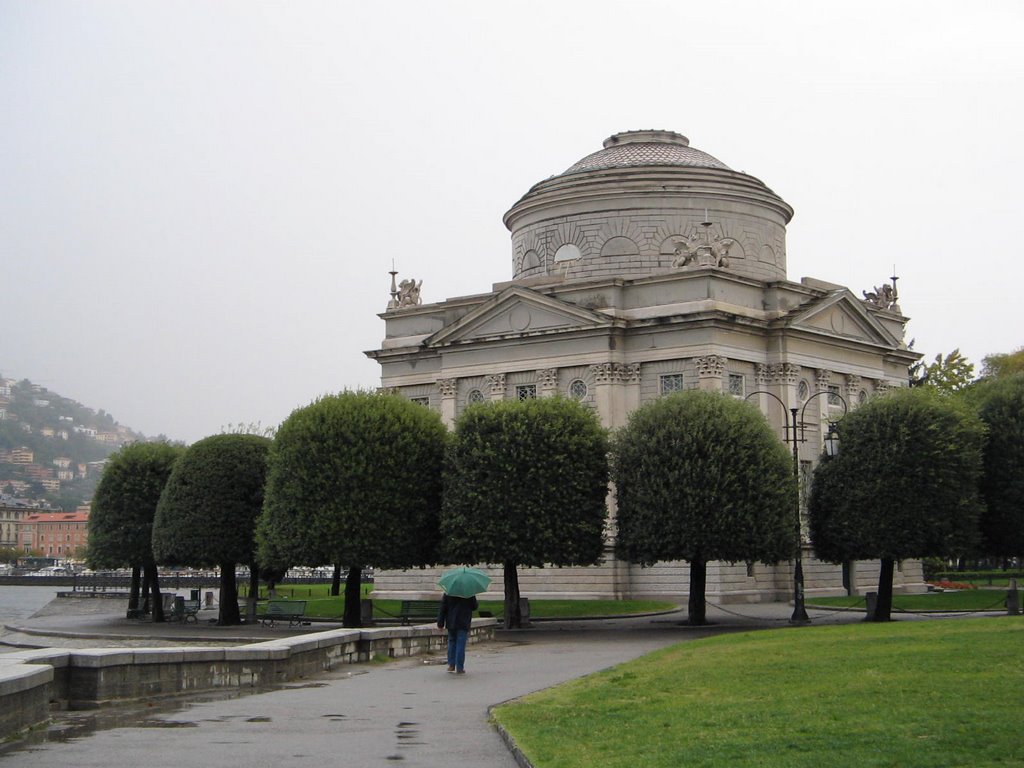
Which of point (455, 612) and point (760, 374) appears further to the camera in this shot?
point (760, 374)

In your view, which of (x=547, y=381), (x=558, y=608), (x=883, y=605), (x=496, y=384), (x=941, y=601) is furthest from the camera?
(x=496, y=384)

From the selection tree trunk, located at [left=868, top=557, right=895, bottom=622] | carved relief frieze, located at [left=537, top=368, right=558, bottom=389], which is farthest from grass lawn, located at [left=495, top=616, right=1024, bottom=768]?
carved relief frieze, located at [left=537, top=368, right=558, bottom=389]

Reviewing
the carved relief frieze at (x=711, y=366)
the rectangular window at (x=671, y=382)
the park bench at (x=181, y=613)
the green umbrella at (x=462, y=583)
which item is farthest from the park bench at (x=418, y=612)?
the green umbrella at (x=462, y=583)

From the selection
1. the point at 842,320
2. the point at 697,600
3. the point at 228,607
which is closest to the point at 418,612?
the point at 228,607

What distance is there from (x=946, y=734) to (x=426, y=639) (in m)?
20.3

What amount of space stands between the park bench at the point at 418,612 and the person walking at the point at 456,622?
2417 centimetres

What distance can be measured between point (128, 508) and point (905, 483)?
35574 millimetres

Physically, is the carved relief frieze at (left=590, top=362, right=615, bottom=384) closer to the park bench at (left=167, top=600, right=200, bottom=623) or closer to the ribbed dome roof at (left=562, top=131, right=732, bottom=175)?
the ribbed dome roof at (left=562, top=131, right=732, bottom=175)

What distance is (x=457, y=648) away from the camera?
1117 inches

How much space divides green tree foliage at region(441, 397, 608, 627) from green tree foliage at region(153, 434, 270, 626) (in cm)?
1183

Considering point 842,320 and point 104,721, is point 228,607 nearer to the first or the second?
point 842,320

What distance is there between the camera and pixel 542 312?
68500 mm

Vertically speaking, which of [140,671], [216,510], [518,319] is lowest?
[140,671]

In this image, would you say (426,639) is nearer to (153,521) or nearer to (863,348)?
Answer: (153,521)
